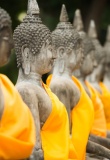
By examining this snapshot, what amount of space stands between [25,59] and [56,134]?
Answer: 28.3 inches

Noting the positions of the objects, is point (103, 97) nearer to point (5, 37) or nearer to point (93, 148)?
point (93, 148)

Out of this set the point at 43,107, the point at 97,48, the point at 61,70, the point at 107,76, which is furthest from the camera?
the point at 107,76

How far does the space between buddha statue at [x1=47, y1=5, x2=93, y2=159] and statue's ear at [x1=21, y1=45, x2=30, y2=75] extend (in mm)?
854

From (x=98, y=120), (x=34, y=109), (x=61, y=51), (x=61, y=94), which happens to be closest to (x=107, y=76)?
(x=98, y=120)

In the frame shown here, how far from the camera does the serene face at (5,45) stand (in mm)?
6336

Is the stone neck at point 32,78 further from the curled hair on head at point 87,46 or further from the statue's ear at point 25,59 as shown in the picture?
the curled hair on head at point 87,46

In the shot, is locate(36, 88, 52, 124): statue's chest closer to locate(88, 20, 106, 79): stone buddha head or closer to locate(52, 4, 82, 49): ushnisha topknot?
locate(52, 4, 82, 49): ushnisha topknot

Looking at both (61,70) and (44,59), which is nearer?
(44,59)

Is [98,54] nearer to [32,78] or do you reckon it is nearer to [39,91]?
[32,78]

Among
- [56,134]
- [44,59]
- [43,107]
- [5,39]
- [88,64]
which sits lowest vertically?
[56,134]

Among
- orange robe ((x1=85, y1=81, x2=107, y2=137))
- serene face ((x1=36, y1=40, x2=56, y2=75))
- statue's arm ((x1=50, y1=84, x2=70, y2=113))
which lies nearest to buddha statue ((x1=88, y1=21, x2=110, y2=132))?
orange robe ((x1=85, y1=81, x2=107, y2=137))

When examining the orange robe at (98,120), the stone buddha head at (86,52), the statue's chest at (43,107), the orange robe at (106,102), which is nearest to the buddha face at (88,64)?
the stone buddha head at (86,52)

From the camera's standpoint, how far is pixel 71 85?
29.7ft

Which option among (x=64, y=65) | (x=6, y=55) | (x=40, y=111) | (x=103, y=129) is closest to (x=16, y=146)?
(x=6, y=55)
